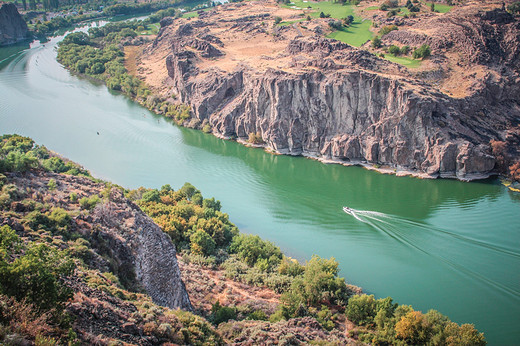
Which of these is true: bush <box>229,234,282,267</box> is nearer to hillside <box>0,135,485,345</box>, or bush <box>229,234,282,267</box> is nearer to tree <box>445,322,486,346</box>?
hillside <box>0,135,485,345</box>

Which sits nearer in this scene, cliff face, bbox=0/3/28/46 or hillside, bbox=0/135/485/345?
hillside, bbox=0/135/485/345

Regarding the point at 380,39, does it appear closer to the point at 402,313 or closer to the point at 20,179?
the point at 402,313

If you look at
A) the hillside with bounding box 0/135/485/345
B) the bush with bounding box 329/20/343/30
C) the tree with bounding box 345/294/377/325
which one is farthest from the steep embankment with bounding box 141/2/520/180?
the tree with bounding box 345/294/377/325

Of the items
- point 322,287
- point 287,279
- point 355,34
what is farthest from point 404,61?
point 287,279

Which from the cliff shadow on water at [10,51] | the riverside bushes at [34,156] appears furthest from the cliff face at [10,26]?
the riverside bushes at [34,156]

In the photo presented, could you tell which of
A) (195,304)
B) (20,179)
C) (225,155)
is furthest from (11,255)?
(225,155)

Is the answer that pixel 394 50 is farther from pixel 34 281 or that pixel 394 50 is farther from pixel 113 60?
pixel 113 60
